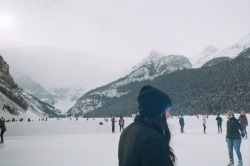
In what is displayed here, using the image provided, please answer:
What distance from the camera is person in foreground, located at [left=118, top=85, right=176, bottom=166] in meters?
2.56

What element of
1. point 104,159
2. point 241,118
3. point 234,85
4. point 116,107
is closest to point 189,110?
point 234,85

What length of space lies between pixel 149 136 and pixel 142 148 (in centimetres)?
10

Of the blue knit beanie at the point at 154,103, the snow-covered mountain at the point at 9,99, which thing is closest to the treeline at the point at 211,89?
the snow-covered mountain at the point at 9,99

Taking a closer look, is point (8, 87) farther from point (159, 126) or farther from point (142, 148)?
point (142, 148)

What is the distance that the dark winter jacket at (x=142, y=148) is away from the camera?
254 centimetres

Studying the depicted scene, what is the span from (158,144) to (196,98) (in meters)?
129

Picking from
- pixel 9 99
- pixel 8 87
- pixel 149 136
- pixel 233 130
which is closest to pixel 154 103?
pixel 149 136

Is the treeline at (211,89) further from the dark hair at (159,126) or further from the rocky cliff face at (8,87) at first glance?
the dark hair at (159,126)

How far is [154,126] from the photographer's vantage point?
287cm

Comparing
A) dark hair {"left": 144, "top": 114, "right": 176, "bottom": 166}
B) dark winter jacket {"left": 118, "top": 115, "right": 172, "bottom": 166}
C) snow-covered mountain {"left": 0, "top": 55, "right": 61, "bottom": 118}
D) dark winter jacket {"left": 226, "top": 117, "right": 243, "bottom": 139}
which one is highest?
snow-covered mountain {"left": 0, "top": 55, "right": 61, "bottom": 118}

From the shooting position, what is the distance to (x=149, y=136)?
104 inches

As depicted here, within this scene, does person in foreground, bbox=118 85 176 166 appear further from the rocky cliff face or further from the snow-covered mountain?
the rocky cliff face

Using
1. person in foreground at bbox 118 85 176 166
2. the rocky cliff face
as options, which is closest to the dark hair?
person in foreground at bbox 118 85 176 166

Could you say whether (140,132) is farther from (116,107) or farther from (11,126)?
(116,107)
